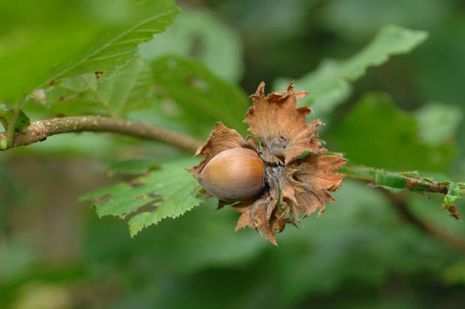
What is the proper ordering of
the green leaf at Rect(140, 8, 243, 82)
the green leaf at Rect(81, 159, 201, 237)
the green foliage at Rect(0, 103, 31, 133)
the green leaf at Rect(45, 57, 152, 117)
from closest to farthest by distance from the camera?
the green foliage at Rect(0, 103, 31, 133)
the green leaf at Rect(81, 159, 201, 237)
the green leaf at Rect(45, 57, 152, 117)
the green leaf at Rect(140, 8, 243, 82)

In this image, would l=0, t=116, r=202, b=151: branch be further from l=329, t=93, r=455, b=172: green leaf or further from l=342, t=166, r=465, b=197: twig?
l=329, t=93, r=455, b=172: green leaf

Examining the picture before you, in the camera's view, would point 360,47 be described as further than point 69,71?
Yes

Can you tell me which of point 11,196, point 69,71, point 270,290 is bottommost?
point 270,290

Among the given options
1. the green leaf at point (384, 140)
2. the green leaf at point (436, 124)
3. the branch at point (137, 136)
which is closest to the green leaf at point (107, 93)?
the branch at point (137, 136)

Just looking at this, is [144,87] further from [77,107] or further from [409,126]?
[409,126]

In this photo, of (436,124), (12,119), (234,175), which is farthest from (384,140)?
(12,119)

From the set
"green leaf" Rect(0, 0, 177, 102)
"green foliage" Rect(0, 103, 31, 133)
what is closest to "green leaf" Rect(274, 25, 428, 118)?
"green foliage" Rect(0, 103, 31, 133)

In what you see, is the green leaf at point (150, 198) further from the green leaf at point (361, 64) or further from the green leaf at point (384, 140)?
the green leaf at point (384, 140)

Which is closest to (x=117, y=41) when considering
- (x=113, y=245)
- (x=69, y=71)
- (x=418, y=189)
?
(x=69, y=71)
